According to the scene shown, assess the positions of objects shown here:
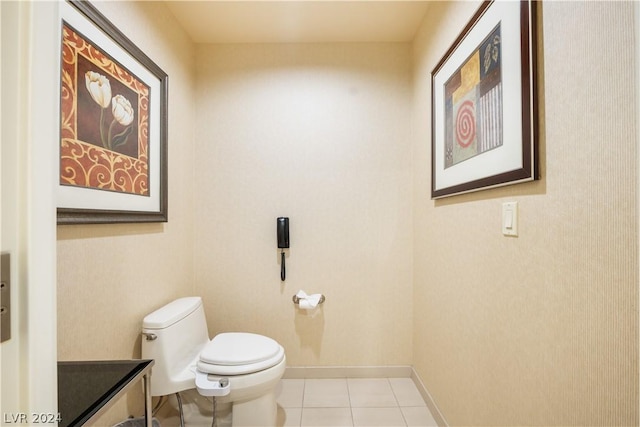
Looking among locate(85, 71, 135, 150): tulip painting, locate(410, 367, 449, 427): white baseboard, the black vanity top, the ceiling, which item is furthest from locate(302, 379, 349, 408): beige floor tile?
the ceiling

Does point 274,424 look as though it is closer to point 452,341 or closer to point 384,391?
point 384,391

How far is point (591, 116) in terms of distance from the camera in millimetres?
731

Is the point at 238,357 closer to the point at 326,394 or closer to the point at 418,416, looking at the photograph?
the point at 326,394

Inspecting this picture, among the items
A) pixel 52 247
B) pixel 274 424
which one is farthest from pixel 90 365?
pixel 274 424

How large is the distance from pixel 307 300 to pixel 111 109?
5.02 feet

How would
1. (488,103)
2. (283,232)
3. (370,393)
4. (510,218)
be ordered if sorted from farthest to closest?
1. (283,232)
2. (370,393)
3. (488,103)
4. (510,218)

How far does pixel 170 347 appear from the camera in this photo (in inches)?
57.8

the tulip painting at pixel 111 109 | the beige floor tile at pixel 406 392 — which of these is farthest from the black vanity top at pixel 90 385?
the beige floor tile at pixel 406 392

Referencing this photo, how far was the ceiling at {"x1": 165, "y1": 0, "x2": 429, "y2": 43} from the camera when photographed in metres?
1.78

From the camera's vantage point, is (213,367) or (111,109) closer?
(111,109)

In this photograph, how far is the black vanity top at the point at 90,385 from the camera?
0.67 metres

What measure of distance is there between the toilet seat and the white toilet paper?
15.6 inches

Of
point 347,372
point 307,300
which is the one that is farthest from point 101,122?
point 347,372

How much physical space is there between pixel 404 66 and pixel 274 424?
2387 mm
